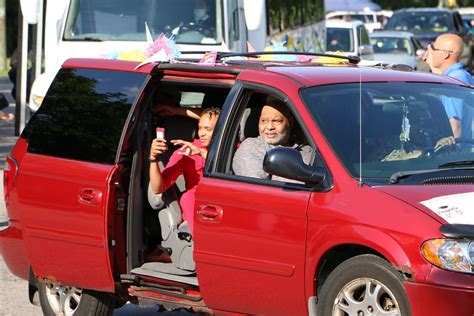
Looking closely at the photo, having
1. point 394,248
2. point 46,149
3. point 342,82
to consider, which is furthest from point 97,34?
point 394,248

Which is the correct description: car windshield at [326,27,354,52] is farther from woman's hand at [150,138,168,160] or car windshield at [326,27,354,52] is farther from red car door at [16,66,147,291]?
woman's hand at [150,138,168,160]

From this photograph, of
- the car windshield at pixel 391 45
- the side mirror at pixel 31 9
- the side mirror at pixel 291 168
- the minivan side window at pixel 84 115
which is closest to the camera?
the side mirror at pixel 291 168

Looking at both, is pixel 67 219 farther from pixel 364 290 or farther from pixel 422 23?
pixel 422 23

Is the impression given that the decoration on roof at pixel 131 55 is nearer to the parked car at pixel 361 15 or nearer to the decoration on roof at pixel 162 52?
the decoration on roof at pixel 162 52

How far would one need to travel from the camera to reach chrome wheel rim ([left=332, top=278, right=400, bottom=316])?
19.1 feet

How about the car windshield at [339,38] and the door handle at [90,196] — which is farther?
the car windshield at [339,38]

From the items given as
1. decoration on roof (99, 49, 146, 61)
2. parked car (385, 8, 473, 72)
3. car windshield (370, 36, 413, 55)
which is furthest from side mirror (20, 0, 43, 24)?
parked car (385, 8, 473, 72)

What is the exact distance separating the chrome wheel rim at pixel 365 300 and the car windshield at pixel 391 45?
27923 mm

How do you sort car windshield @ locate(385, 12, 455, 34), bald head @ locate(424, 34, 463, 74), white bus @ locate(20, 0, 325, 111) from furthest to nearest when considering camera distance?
car windshield @ locate(385, 12, 455, 34) → white bus @ locate(20, 0, 325, 111) → bald head @ locate(424, 34, 463, 74)

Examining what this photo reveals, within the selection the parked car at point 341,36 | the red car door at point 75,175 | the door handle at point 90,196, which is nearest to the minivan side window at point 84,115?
the red car door at point 75,175

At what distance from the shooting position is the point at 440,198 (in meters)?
5.88

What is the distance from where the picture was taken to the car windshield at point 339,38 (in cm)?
3164

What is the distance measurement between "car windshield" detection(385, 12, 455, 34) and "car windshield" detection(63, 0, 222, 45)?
24153mm

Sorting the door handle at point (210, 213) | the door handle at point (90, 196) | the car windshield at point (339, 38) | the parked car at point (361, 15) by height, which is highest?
the door handle at point (210, 213)
